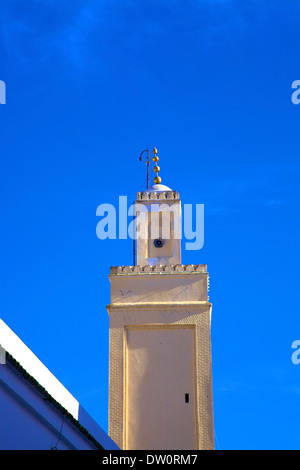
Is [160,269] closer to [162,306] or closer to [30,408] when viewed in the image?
[162,306]

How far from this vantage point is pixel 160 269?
19.6 metres

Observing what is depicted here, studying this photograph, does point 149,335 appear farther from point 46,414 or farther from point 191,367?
point 46,414

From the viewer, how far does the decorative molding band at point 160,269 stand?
64.2 ft

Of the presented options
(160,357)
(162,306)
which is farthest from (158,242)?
(160,357)

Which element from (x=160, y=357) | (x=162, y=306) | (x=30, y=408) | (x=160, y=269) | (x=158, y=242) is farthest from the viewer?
(x=158, y=242)

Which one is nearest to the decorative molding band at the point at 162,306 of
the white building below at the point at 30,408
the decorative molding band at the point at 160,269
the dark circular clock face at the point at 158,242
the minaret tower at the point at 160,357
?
the minaret tower at the point at 160,357

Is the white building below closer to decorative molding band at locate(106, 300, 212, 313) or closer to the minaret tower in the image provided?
the minaret tower

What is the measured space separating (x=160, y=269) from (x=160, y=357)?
6.91 ft

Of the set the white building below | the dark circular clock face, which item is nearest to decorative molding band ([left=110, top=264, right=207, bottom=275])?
the dark circular clock face

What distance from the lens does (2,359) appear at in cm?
882

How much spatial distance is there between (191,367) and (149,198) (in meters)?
4.46

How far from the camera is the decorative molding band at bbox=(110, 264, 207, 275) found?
1956cm

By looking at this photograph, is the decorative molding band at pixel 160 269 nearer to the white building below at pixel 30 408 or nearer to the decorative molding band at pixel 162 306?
the decorative molding band at pixel 162 306
